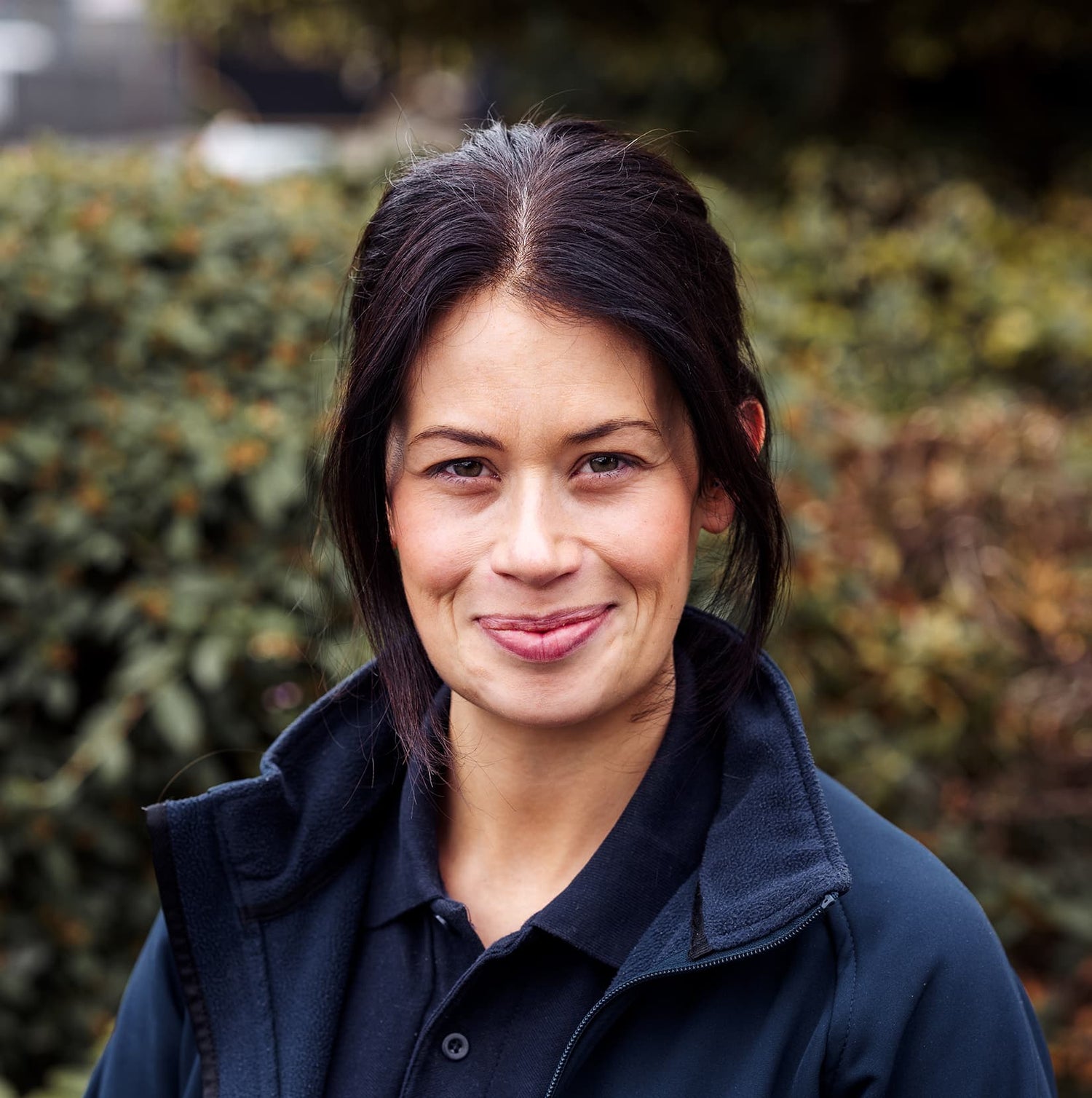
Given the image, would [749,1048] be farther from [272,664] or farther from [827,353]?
[827,353]

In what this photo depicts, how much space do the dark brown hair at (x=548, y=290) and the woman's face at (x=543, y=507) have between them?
0.09ft

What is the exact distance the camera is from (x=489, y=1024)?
138 centimetres

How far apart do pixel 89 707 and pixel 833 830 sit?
2.06 metres

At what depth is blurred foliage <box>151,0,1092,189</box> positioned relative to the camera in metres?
7.89

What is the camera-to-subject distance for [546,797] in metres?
1.52

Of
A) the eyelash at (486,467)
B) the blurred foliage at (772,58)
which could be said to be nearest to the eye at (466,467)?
the eyelash at (486,467)

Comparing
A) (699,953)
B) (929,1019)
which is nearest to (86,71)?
(699,953)

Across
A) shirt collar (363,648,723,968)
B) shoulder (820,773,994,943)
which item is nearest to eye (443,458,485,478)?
shirt collar (363,648,723,968)

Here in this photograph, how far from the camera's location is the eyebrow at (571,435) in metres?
1.33

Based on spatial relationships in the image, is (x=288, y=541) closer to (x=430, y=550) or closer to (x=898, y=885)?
(x=430, y=550)

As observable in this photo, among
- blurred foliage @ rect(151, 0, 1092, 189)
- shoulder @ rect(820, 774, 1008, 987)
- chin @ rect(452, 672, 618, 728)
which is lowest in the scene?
shoulder @ rect(820, 774, 1008, 987)

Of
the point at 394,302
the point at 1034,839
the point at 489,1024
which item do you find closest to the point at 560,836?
the point at 489,1024

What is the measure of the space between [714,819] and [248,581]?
163cm

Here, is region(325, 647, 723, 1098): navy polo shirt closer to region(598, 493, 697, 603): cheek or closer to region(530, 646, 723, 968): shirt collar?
region(530, 646, 723, 968): shirt collar
